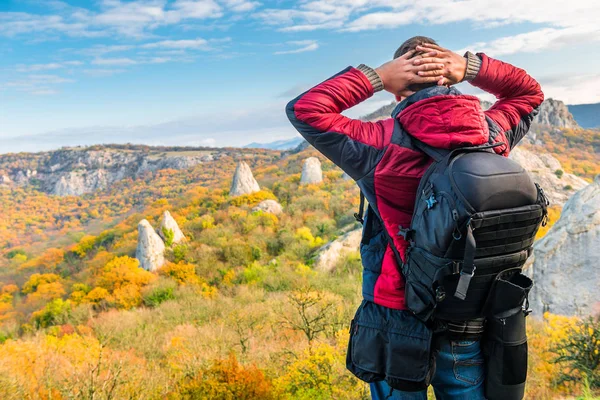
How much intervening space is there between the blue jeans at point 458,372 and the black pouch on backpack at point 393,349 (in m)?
0.08

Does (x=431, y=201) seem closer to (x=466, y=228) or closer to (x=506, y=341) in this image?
(x=466, y=228)

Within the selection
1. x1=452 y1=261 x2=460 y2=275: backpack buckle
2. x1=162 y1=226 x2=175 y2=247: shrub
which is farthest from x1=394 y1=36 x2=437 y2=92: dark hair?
x1=162 y1=226 x2=175 y2=247: shrub

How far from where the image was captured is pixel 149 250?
1977cm

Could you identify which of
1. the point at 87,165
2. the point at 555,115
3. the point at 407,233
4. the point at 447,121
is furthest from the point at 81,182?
the point at 447,121

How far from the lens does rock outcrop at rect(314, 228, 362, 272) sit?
16.9 meters

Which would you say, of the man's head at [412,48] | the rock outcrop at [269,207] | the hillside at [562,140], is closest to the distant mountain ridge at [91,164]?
the hillside at [562,140]

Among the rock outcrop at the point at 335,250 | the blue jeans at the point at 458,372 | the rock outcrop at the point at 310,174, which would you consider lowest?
the rock outcrop at the point at 335,250

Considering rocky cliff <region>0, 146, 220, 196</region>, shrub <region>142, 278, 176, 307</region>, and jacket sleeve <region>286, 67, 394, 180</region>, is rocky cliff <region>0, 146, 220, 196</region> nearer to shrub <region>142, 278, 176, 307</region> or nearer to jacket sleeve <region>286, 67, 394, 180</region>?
shrub <region>142, 278, 176, 307</region>

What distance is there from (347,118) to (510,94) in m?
0.89

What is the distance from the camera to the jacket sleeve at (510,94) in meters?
1.66

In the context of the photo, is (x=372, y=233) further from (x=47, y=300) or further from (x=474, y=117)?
(x=47, y=300)

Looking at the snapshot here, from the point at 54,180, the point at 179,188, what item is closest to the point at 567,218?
the point at 179,188

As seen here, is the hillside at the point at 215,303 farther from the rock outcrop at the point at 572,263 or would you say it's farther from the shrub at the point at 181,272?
the rock outcrop at the point at 572,263

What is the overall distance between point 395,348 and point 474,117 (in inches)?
37.5
